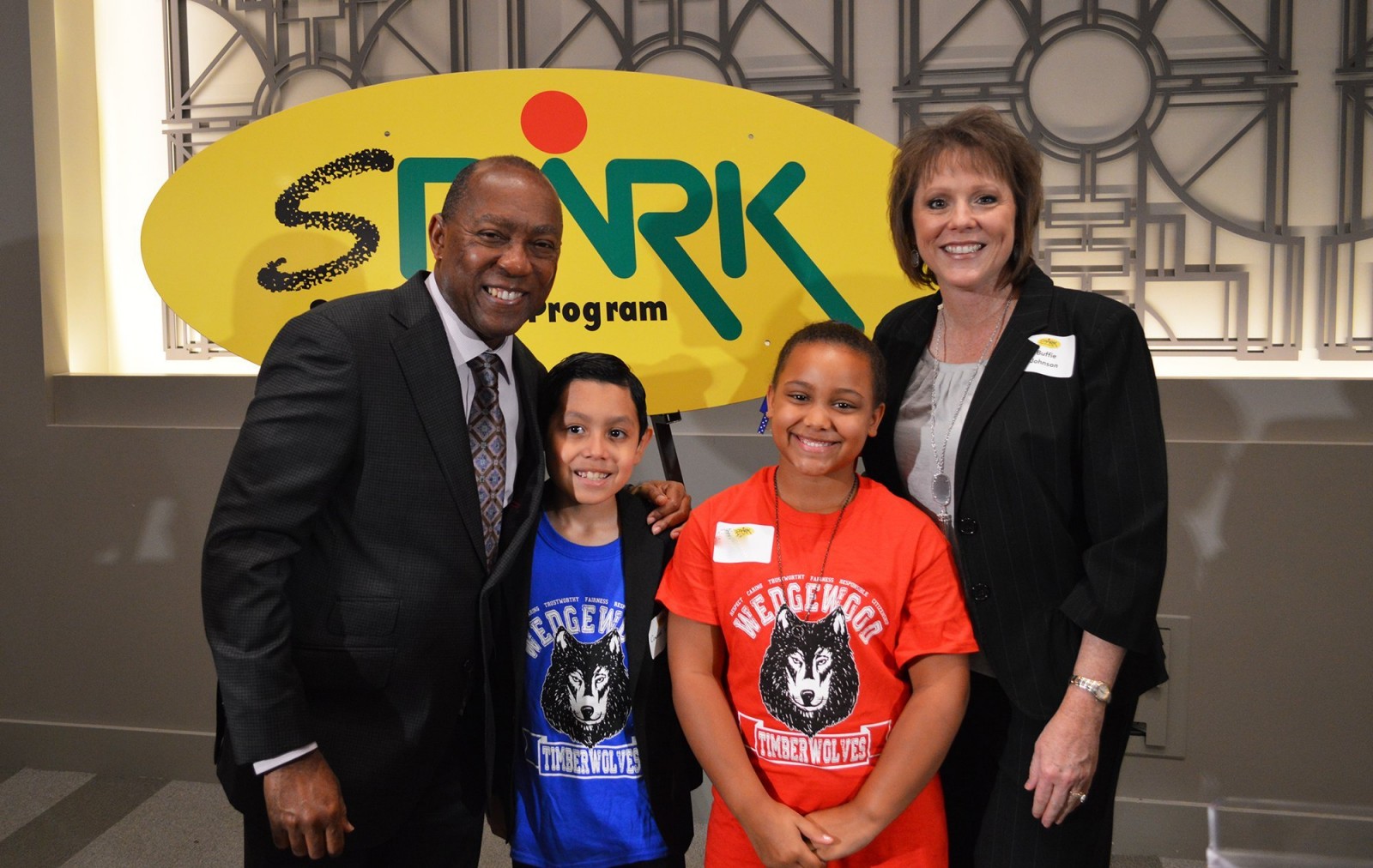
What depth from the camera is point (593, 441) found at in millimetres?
1583

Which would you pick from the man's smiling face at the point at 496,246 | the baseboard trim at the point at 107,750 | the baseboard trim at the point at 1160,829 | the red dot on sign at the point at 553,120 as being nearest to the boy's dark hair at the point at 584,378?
the man's smiling face at the point at 496,246

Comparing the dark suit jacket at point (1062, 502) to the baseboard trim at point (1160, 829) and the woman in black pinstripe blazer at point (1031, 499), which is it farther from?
the baseboard trim at point (1160, 829)

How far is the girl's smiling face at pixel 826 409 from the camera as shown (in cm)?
142

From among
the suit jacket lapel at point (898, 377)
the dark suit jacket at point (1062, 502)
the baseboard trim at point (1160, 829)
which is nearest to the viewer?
the dark suit jacket at point (1062, 502)

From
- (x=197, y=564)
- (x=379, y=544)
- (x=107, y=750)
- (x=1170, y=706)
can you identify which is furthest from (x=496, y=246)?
(x=107, y=750)

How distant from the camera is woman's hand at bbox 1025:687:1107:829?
1354 mm

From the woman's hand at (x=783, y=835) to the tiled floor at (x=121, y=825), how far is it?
1401 millimetres

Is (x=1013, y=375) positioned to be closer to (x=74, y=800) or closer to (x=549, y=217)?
(x=549, y=217)

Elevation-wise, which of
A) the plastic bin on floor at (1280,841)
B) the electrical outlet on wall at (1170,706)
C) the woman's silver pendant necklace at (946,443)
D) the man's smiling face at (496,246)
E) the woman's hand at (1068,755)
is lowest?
the electrical outlet on wall at (1170,706)

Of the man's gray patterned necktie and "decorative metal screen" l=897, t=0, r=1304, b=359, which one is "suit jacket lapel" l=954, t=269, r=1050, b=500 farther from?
"decorative metal screen" l=897, t=0, r=1304, b=359

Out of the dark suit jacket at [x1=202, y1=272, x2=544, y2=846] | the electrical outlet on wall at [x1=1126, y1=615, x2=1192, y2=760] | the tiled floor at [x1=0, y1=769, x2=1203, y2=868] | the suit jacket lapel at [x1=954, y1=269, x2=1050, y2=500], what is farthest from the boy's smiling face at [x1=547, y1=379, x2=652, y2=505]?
the electrical outlet on wall at [x1=1126, y1=615, x2=1192, y2=760]

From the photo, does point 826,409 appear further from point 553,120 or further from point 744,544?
point 553,120

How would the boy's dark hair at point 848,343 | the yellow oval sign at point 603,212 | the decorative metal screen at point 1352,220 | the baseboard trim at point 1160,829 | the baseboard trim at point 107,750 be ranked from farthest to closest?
the baseboard trim at point 107,750 → the baseboard trim at point 1160,829 → the decorative metal screen at point 1352,220 → the yellow oval sign at point 603,212 → the boy's dark hair at point 848,343

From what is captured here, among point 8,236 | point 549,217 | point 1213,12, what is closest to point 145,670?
point 8,236
